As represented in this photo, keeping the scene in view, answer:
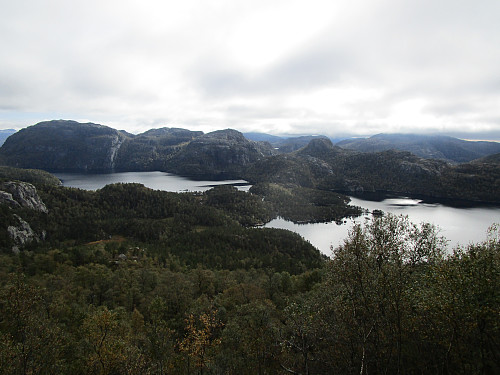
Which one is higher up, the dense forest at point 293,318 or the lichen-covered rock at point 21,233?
the dense forest at point 293,318

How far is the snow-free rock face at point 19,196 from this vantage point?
145 metres

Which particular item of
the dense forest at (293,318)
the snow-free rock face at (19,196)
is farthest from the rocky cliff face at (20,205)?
the dense forest at (293,318)

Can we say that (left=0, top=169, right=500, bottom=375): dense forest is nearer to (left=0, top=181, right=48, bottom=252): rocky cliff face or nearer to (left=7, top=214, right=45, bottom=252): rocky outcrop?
(left=7, top=214, right=45, bottom=252): rocky outcrop

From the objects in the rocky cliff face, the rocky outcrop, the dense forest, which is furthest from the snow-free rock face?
the dense forest

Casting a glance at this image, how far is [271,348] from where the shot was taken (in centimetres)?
3369

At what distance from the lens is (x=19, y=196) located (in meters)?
151

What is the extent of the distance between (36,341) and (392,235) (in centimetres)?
3837

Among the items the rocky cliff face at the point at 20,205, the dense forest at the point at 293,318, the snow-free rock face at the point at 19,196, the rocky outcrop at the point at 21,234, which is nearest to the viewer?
the dense forest at the point at 293,318

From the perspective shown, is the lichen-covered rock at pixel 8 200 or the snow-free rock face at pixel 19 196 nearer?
the lichen-covered rock at pixel 8 200

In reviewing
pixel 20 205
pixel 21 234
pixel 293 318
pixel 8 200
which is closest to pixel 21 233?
pixel 21 234

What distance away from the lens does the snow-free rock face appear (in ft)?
475

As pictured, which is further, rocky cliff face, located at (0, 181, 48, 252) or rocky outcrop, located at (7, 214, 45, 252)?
rocky cliff face, located at (0, 181, 48, 252)

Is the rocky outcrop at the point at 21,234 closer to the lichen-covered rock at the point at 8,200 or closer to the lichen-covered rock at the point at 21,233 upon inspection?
the lichen-covered rock at the point at 21,233

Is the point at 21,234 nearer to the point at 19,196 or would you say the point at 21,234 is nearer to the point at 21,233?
the point at 21,233
